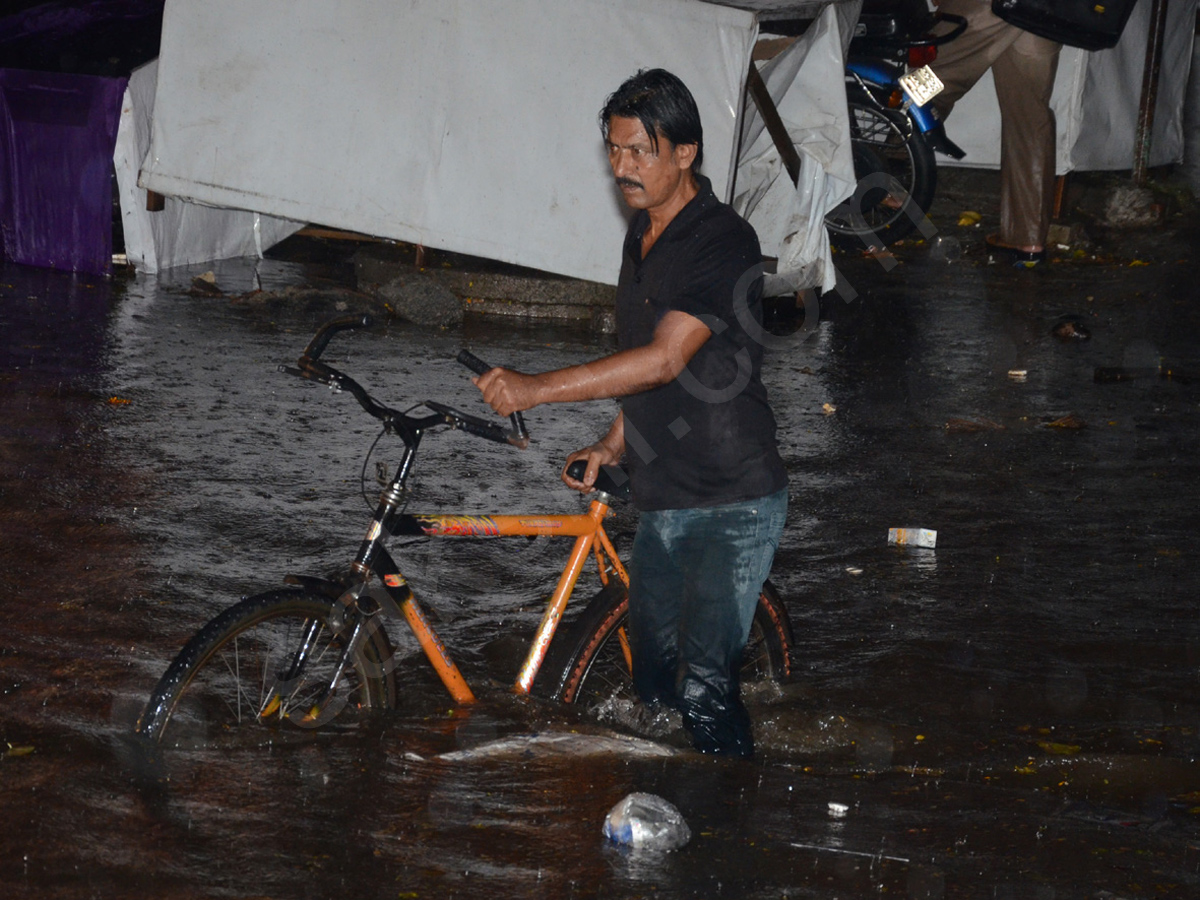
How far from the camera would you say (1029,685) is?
478 cm

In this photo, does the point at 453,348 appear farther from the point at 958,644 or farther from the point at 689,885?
the point at 689,885

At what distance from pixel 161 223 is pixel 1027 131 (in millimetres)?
7127

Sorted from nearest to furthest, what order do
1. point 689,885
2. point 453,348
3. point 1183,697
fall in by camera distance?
point 689,885 → point 1183,697 → point 453,348

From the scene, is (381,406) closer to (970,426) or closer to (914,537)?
(914,537)

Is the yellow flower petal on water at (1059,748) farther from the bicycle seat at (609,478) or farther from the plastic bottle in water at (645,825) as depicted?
the bicycle seat at (609,478)

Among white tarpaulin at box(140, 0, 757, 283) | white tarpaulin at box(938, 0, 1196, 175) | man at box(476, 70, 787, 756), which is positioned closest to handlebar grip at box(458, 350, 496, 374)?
man at box(476, 70, 787, 756)

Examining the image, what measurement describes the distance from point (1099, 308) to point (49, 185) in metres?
8.27

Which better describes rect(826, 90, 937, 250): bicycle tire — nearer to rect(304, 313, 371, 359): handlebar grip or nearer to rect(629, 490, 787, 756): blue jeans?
rect(629, 490, 787, 756): blue jeans

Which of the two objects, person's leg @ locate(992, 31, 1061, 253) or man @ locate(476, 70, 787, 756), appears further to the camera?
person's leg @ locate(992, 31, 1061, 253)

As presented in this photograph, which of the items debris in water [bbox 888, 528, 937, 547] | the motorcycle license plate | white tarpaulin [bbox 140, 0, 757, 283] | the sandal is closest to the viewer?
debris in water [bbox 888, 528, 937, 547]

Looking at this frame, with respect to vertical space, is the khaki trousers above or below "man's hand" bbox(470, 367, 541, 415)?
above

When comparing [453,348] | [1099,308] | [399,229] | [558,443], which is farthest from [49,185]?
[1099,308]

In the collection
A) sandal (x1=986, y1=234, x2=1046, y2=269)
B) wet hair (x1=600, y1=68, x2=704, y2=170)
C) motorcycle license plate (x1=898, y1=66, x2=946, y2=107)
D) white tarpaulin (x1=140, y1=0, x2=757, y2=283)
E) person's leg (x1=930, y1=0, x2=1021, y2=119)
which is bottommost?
wet hair (x1=600, y1=68, x2=704, y2=170)

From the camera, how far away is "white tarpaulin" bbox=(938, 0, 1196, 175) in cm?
1222
